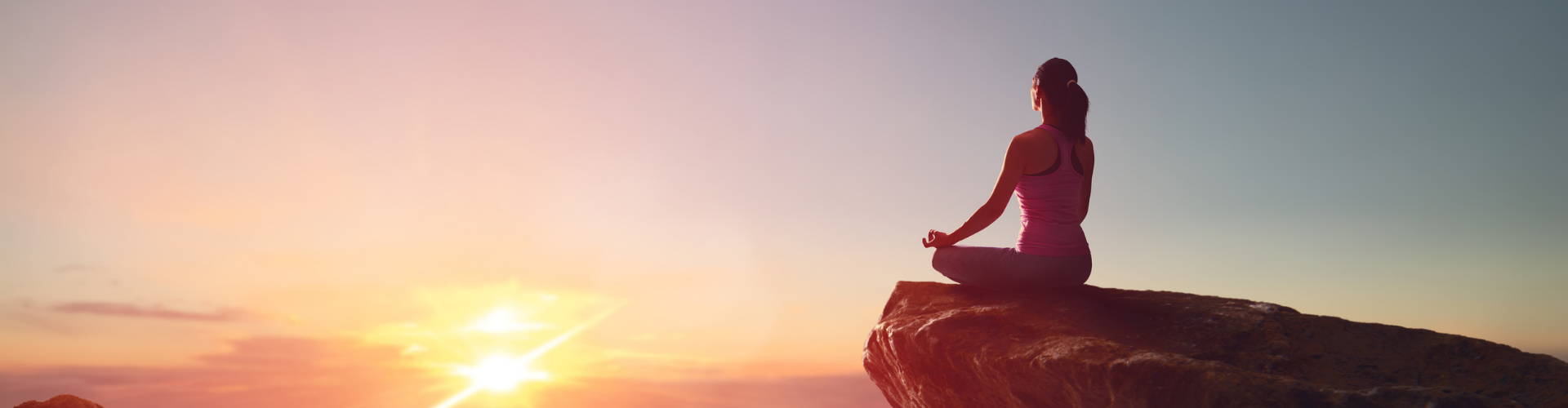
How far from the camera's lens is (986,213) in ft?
26.8

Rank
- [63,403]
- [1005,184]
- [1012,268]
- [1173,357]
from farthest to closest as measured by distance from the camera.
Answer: [63,403]
[1012,268]
[1005,184]
[1173,357]

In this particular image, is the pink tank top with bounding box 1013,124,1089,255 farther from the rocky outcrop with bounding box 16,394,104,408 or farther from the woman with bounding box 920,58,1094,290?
the rocky outcrop with bounding box 16,394,104,408

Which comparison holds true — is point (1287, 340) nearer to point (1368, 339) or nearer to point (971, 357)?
point (1368, 339)

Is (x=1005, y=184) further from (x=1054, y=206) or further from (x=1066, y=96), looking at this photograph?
(x=1066, y=96)

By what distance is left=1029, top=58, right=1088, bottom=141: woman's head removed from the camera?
8.20 m

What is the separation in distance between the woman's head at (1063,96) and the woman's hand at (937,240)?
149 centimetres

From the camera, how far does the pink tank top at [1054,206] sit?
812cm

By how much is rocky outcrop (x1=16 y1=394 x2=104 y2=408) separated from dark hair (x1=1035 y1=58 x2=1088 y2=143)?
41.2 ft

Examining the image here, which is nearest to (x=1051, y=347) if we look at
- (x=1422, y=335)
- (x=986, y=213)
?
(x=986, y=213)

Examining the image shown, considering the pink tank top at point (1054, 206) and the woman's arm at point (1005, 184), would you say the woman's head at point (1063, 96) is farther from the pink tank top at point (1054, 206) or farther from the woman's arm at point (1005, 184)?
the woman's arm at point (1005, 184)

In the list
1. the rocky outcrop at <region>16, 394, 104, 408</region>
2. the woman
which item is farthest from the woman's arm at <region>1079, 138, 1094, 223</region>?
the rocky outcrop at <region>16, 394, 104, 408</region>

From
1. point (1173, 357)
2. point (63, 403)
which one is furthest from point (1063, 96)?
point (63, 403)

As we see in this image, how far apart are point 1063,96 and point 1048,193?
0.88 m

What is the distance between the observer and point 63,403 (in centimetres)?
1178
